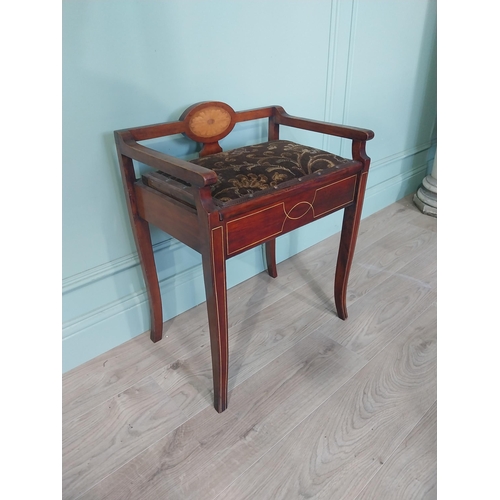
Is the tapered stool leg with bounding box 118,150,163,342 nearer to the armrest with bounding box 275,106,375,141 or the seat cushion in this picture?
the seat cushion

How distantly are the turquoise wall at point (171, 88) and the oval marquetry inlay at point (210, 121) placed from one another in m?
0.09

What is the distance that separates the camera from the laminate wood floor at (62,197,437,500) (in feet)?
3.46

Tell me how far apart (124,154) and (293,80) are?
861 mm

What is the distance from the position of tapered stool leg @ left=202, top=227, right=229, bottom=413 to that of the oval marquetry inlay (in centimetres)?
49

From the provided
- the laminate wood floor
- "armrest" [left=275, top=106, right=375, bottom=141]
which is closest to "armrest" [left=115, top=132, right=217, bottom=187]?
"armrest" [left=275, top=106, right=375, bottom=141]

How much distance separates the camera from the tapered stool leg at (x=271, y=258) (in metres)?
1.81

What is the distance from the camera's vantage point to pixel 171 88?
131 centimetres

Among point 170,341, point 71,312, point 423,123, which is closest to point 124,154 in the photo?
point 71,312

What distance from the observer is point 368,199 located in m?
2.43

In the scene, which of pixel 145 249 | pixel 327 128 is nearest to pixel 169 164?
pixel 145 249

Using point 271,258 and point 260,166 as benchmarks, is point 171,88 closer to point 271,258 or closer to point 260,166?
point 260,166

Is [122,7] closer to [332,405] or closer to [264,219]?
[264,219]

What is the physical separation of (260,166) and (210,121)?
0.28m

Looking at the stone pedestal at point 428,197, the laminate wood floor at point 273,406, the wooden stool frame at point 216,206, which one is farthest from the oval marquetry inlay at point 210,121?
the stone pedestal at point 428,197
